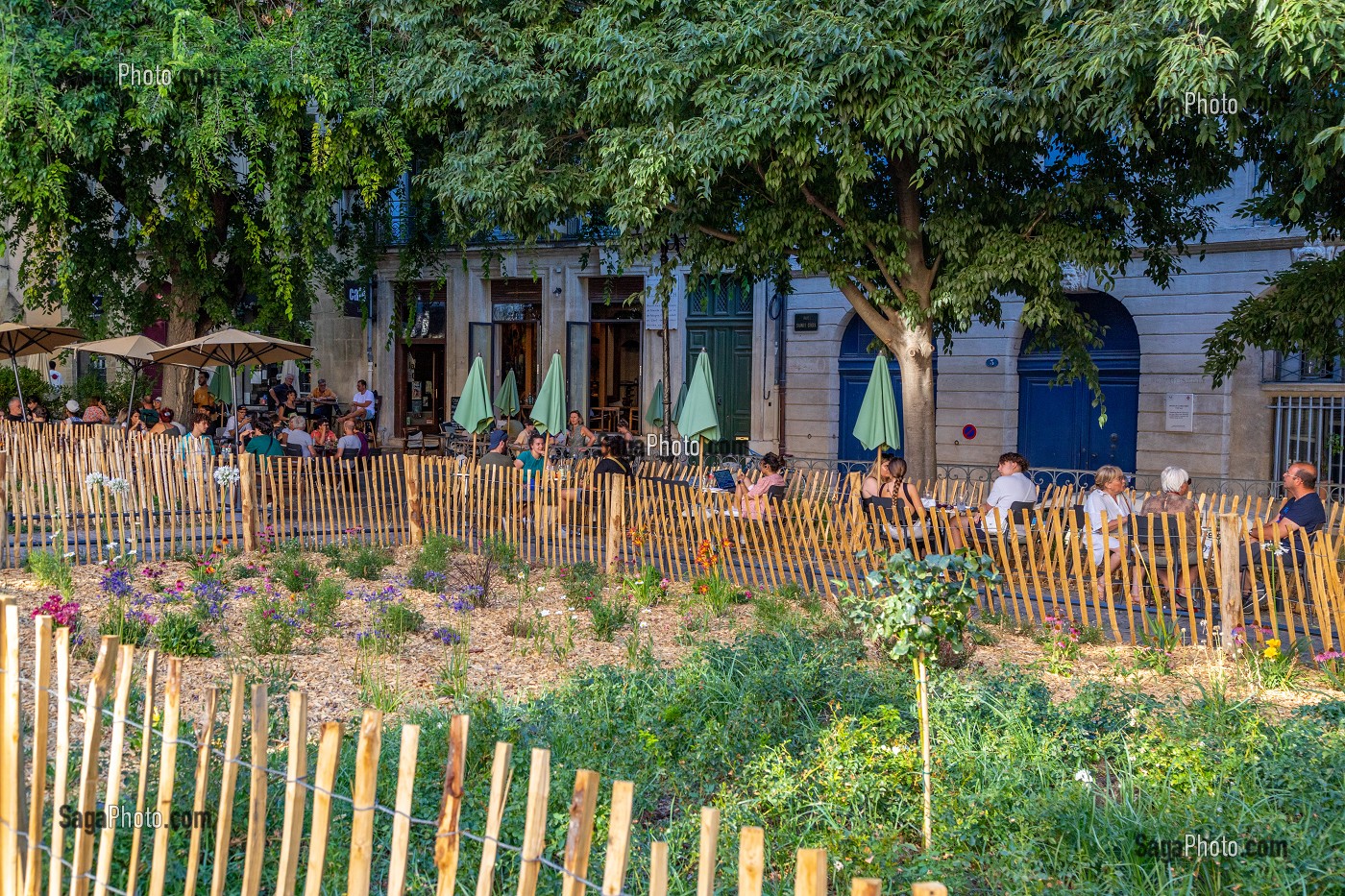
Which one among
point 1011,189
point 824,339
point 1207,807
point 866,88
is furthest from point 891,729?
point 824,339

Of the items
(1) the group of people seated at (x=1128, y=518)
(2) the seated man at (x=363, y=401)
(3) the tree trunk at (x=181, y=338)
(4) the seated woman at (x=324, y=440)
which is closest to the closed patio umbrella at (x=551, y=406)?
(4) the seated woman at (x=324, y=440)

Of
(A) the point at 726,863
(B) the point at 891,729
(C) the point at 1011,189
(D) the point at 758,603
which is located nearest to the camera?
(A) the point at 726,863

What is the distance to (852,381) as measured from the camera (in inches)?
843

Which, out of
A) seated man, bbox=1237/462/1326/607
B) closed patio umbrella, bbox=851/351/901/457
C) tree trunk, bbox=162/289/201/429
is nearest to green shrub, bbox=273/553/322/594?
seated man, bbox=1237/462/1326/607

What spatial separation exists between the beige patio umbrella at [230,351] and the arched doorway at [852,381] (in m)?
9.28

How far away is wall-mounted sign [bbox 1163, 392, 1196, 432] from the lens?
17750 millimetres

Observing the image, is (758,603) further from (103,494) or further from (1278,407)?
(1278,407)

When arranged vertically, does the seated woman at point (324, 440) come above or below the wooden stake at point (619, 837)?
above

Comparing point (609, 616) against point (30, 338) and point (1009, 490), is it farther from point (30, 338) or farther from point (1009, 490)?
point (30, 338)

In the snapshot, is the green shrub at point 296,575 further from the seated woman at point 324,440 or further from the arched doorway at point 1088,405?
the arched doorway at point 1088,405

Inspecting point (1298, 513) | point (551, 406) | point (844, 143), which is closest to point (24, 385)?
point (551, 406)

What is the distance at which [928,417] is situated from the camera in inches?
524

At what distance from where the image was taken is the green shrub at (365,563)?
10.3 metres

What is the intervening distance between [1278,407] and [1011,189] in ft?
21.0
